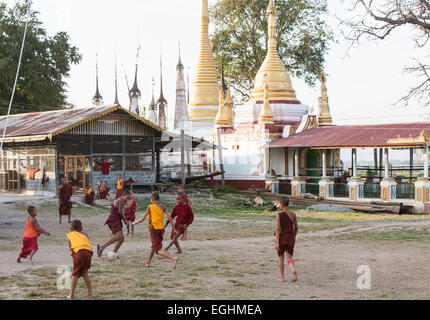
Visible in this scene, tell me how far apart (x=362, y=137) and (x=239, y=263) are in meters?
15.7

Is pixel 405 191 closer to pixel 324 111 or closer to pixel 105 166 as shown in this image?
pixel 324 111

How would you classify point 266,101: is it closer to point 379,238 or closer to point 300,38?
point 300,38

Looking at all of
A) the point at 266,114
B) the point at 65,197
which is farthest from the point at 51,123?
the point at 266,114

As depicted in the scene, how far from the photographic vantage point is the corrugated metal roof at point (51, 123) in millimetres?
24375

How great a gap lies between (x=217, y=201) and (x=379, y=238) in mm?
11855

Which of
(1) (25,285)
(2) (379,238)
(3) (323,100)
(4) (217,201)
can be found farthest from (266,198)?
(1) (25,285)

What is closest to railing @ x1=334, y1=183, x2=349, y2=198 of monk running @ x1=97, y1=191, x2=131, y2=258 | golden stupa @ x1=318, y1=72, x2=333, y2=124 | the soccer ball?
golden stupa @ x1=318, y1=72, x2=333, y2=124

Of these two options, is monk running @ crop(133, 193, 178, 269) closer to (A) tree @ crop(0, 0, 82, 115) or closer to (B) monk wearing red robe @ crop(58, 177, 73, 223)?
(B) monk wearing red robe @ crop(58, 177, 73, 223)

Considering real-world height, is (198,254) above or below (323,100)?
below

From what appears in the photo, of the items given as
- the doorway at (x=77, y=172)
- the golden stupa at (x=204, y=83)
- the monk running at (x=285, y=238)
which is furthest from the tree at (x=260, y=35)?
the monk running at (x=285, y=238)

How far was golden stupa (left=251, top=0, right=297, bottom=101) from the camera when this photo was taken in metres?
33.2
